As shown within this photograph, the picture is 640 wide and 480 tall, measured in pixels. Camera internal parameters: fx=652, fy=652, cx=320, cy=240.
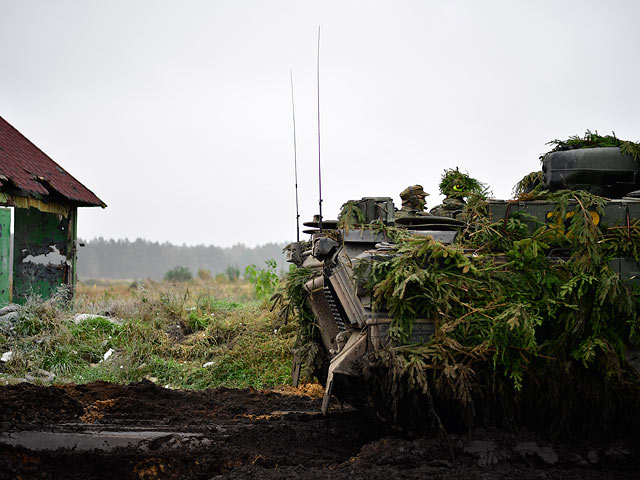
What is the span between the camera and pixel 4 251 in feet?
34.9

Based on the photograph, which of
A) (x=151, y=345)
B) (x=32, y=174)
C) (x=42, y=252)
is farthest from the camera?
(x=42, y=252)

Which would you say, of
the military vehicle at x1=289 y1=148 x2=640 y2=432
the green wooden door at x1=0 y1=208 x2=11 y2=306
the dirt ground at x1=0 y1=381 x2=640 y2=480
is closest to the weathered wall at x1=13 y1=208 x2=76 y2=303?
the green wooden door at x1=0 y1=208 x2=11 y2=306

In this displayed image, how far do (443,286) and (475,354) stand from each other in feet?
1.76

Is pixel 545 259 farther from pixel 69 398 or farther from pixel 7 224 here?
pixel 7 224

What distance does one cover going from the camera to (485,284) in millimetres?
4852

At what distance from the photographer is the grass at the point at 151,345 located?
29.4 feet

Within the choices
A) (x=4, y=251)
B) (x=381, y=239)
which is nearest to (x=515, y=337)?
(x=381, y=239)

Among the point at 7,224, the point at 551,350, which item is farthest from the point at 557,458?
the point at 7,224

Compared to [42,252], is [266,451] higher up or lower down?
lower down

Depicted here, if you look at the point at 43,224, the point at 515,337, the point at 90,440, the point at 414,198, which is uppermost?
the point at 43,224

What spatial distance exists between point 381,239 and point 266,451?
6.29 ft

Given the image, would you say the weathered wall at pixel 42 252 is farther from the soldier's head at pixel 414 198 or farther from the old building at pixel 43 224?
the soldier's head at pixel 414 198

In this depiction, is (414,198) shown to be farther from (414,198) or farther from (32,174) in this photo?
(32,174)

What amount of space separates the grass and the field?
0.08 feet
